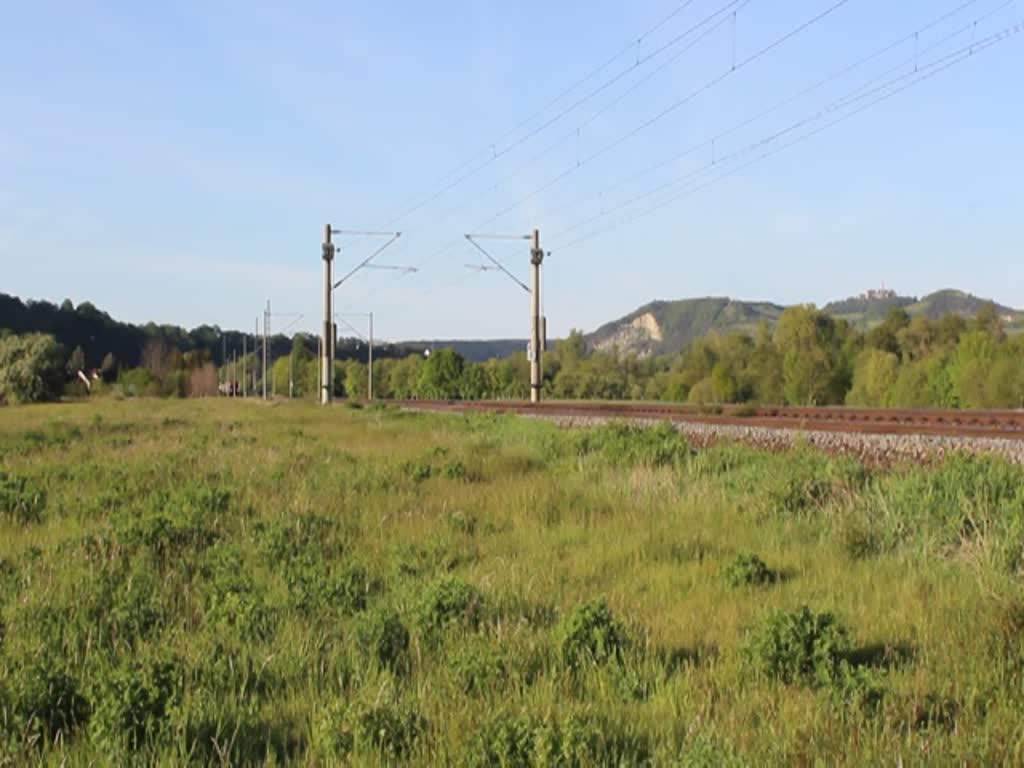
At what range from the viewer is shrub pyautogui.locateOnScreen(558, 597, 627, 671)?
455cm

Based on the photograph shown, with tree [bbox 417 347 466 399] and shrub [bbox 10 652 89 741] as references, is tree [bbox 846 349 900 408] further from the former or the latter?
shrub [bbox 10 652 89 741]

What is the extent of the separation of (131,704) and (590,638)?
212cm

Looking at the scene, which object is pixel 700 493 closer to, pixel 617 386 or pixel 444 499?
pixel 444 499

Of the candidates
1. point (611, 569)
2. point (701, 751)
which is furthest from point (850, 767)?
point (611, 569)

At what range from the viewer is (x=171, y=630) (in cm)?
532

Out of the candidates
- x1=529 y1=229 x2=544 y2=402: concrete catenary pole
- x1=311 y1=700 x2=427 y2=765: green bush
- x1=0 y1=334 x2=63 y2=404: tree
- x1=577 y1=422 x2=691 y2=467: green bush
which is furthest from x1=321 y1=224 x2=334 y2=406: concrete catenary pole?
x1=0 y1=334 x2=63 y2=404: tree

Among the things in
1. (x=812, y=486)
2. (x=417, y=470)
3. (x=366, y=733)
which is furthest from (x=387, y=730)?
(x=417, y=470)

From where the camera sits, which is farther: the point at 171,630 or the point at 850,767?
the point at 171,630

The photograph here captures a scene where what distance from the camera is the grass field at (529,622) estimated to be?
3.61 m

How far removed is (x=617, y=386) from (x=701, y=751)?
9586 centimetres

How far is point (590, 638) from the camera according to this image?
15.3 feet

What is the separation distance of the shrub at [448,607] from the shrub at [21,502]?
5867 mm

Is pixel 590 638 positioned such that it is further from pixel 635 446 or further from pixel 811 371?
pixel 811 371

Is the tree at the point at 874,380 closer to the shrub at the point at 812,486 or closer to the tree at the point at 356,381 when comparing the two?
the shrub at the point at 812,486
